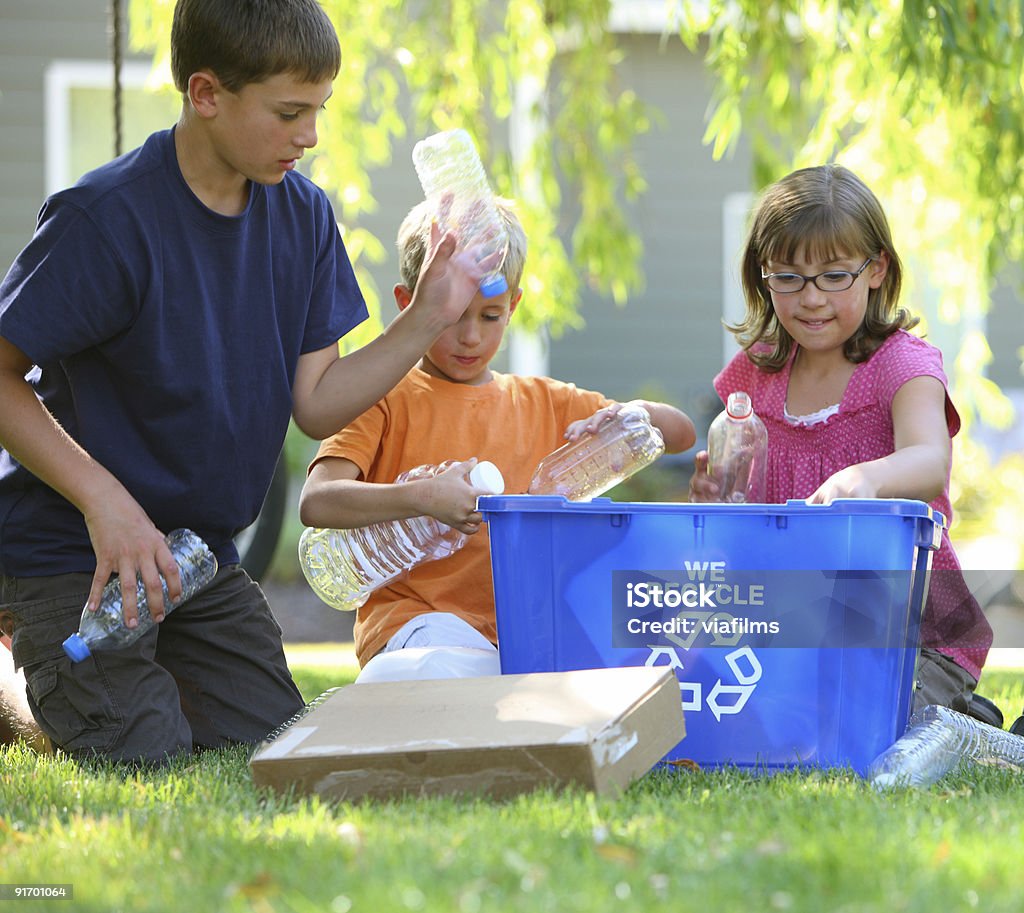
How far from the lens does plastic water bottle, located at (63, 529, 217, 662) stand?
2897 millimetres

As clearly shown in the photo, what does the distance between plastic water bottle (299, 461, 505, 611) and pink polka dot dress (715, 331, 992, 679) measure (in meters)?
0.84

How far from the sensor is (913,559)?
103 inches

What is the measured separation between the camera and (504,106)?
6762 mm

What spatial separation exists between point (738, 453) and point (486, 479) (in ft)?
2.48

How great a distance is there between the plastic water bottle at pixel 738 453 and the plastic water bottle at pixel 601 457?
0.15 m

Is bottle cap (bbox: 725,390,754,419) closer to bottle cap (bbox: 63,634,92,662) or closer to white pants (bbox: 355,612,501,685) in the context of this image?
white pants (bbox: 355,612,501,685)

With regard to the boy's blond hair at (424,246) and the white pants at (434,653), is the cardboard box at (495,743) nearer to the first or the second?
the white pants at (434,653)

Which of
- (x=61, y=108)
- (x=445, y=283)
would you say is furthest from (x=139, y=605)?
(x=61, y=108)

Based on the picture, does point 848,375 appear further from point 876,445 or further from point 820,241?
point 820,241

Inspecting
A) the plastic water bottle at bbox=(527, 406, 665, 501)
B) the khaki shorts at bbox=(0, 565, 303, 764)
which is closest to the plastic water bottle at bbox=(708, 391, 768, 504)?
the plastic water bottle at bbox=(527, 406, 665, 501)

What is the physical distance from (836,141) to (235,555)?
3903mm

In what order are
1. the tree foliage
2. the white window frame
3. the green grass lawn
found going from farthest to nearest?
1. the white window frame
2. the tree foliage
3. the green grass lawn

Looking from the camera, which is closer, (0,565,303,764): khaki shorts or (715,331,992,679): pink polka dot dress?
(0,565,303,764): khaki shorts

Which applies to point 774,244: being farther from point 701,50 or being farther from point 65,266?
point 701,50
